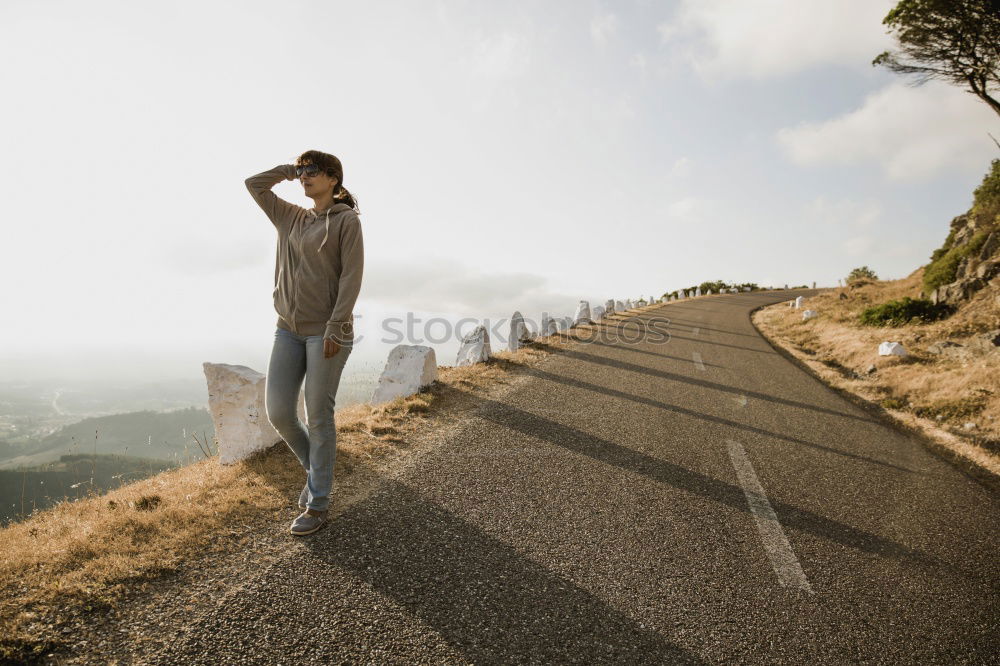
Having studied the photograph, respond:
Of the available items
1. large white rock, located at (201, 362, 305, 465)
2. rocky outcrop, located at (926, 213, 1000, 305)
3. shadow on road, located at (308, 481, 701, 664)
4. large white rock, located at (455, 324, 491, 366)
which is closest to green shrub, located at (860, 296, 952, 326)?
rocky outcrop, located at (926, 213, 1000, 305)

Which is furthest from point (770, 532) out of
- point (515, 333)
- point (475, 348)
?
point (515, 333)

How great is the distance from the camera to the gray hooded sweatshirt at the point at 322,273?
2939 millimetres

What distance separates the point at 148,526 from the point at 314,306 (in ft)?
6.04

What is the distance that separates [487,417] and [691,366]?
5552 millimetres

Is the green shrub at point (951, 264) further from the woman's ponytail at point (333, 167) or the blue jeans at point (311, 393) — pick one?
the blue jeans at point (311, 393)

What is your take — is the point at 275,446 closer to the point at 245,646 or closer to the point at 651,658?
the point at 245,646

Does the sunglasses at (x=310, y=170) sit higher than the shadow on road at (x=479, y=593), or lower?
higher

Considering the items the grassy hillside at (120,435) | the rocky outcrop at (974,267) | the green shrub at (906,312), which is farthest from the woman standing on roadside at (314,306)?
the grassy hillside at (120,435)

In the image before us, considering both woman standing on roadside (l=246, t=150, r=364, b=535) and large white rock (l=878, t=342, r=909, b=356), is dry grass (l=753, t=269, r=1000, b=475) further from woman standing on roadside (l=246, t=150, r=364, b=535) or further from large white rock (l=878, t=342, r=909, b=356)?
woman standing on roadside (l=246, t=150, r=364, b=535)

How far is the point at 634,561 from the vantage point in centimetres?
280

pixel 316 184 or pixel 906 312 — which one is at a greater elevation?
pixel 316 184

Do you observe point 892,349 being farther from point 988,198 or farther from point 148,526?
point 148,526

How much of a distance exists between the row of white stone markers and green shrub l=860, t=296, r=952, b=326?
32.2ft

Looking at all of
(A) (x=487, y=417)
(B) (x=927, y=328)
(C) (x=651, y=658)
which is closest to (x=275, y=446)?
(A) (x=487, y=417)
